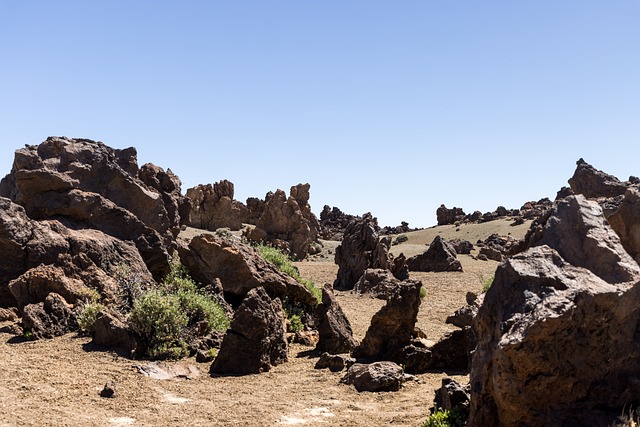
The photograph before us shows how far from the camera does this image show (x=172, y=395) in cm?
894

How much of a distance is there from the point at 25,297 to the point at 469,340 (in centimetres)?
863

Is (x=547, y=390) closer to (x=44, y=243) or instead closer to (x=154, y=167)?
(x=44, y=243)

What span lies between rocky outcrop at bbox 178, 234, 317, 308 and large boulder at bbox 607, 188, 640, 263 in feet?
24.1

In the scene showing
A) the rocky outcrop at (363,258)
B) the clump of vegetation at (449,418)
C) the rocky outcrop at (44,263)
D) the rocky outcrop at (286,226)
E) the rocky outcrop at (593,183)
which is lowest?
the clump of vegetation at (449,418)

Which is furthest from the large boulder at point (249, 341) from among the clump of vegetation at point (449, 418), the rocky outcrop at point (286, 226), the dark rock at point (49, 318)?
the rocky outcrop at point (286, 226)

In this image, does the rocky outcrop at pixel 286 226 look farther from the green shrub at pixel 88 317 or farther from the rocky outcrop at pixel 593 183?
the green shrub at pixel 88 317

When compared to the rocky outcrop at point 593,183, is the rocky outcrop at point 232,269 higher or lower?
lower

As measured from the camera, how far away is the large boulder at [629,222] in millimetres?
10906

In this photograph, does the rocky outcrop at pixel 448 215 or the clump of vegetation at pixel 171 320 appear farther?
the rocky outcrop at pixel 448 215

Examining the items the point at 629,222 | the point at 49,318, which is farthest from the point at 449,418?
the point at 49,318

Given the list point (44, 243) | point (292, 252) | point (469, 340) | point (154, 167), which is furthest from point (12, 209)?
point (292, 252)

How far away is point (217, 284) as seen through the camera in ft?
47.2

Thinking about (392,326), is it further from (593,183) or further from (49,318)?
(593,183)

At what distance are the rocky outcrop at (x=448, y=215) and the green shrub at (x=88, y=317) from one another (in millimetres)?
61961
